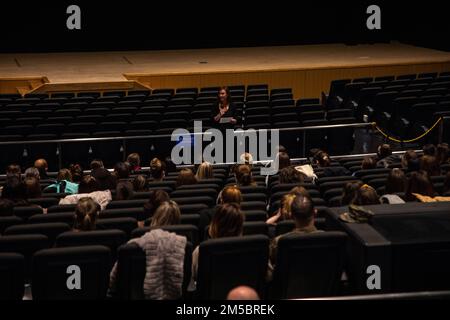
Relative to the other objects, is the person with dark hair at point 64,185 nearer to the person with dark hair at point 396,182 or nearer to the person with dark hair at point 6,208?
the person with dark hair at point 6,208

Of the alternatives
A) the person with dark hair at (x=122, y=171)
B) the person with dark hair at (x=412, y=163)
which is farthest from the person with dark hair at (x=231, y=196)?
the person with dark hair at (x=412, y=163)

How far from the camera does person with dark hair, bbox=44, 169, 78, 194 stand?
811 centimetres

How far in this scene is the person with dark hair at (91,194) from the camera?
7.20m

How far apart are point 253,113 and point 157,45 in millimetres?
8419

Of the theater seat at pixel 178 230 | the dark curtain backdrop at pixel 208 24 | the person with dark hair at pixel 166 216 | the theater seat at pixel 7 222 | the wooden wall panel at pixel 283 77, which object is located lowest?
the theater seat at pixel 7 222

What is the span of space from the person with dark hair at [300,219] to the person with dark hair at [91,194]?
2457 millimetres

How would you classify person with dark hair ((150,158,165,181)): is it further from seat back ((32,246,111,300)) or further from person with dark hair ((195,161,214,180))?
seat back ((32,246,111,300))

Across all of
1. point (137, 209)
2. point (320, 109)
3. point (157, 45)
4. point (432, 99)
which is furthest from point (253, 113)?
→ point (157, 45)

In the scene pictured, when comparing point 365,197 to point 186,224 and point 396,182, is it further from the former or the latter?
point 186,224

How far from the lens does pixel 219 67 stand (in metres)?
16.2

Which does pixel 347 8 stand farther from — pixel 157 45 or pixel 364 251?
pixel 364 251

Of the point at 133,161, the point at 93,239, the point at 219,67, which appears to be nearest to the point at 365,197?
the point at 93,239

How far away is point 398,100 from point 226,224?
760cm

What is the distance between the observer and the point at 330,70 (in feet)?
52.3
